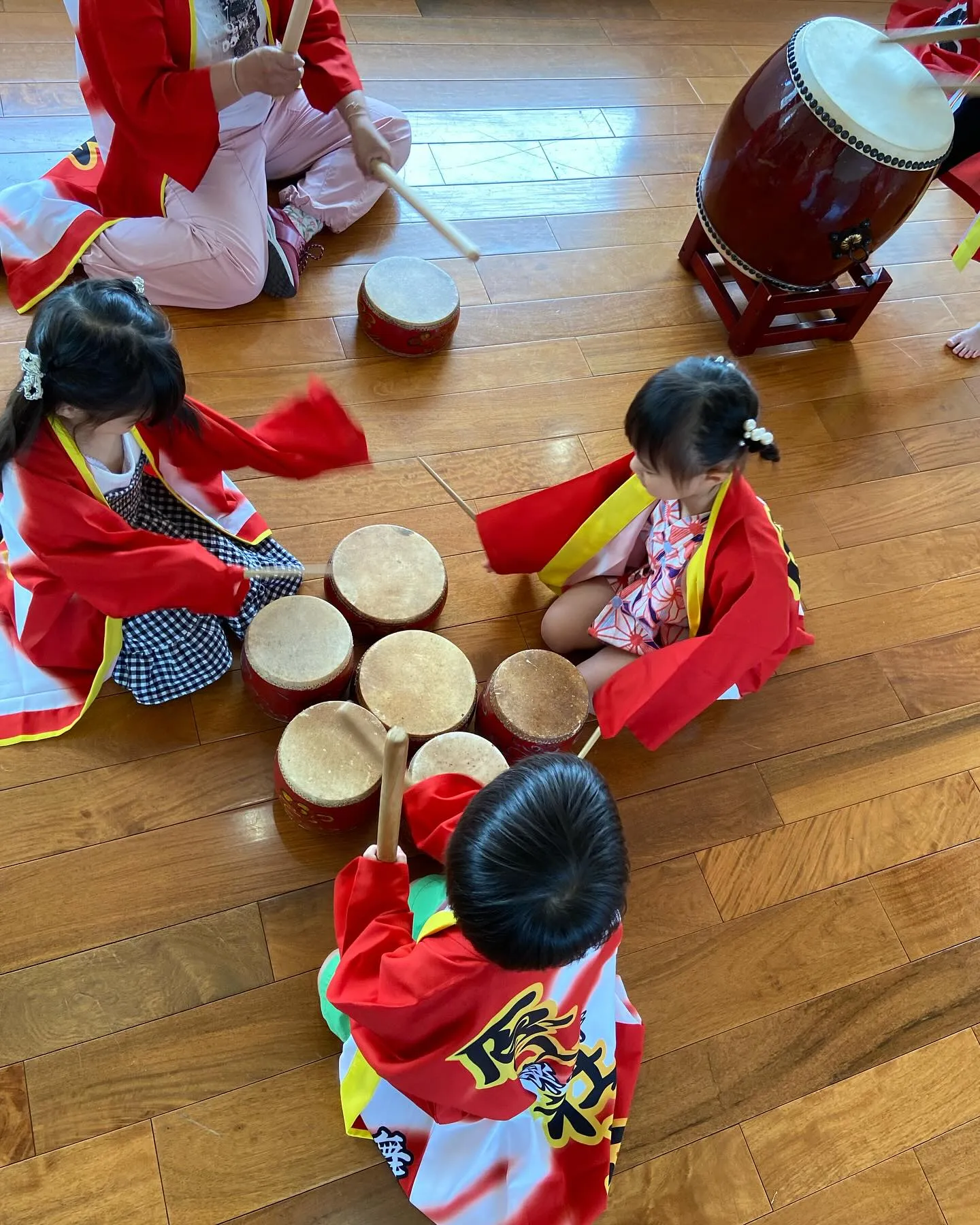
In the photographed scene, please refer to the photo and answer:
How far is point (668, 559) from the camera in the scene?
5.80 feet

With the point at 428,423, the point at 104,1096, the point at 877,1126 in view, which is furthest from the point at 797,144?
the point at 104,1096

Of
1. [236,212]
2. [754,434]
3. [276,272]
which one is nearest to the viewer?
[754,434]

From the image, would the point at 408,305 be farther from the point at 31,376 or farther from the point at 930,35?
the point at 930,35

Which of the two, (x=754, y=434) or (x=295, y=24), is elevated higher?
(x=295, y=24)

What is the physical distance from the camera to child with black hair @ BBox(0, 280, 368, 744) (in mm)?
1394

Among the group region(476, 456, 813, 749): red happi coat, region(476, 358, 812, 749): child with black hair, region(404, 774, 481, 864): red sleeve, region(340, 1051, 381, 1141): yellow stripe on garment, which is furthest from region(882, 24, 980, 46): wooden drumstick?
region(340, 1051, 381, 1141): yellow stripe on garment

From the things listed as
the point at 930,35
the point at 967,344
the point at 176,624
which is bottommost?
the point at 176,624

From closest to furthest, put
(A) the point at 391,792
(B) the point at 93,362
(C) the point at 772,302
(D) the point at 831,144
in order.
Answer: (A) the point at 391,792, (B) the point at 93,362, (D) the point at 831,144, (C) the point at 772,302

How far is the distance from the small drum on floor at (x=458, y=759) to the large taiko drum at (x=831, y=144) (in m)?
Answer: 1.45

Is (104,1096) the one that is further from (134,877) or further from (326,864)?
(326,864)

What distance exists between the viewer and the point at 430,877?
158 centimetres

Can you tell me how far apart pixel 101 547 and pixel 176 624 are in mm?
235

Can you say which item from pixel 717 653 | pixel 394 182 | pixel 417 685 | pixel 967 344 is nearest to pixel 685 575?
pixel 717 653

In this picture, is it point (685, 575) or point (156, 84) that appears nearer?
point (685, 575)
